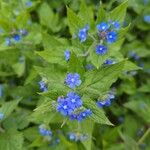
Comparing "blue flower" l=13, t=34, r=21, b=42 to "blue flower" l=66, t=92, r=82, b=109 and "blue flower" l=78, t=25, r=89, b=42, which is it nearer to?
"blue flower" l=78, t=25, r=89, b=42

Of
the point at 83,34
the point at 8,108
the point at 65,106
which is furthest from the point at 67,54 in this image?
the point at 8,108

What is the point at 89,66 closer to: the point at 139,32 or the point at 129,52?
the point at 129,52

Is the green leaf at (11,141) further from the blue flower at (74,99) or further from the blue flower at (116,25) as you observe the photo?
the blue flower at (116,25)

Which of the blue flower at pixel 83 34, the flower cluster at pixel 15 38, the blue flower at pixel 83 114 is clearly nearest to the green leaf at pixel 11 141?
the blue flower at pixel 83 114

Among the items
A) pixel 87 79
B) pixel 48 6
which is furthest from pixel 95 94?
pixel 48 6

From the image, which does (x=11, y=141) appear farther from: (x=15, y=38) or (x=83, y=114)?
(x=15, y=38)

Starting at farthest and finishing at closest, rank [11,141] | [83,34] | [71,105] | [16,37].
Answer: [16,37]
[11,141]
[83,34]
[71,105]
